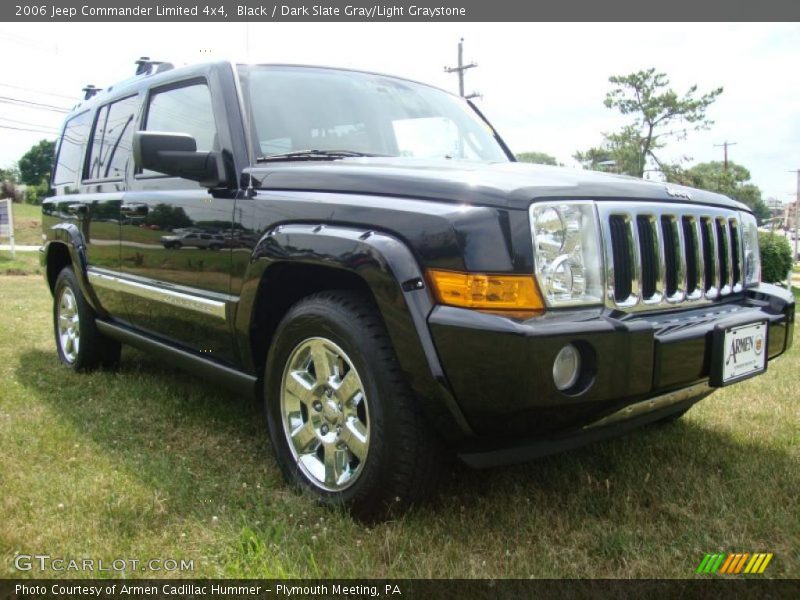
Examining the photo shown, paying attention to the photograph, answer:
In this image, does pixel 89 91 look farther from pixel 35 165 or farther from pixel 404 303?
pixel 35 165

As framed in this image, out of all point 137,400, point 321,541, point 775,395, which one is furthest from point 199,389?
point 775,395

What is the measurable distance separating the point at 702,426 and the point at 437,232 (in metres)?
2.20

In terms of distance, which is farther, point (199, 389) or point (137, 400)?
point (199, 389)

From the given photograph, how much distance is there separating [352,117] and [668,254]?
5.30ft

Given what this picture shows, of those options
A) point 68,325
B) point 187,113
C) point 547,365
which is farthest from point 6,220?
point 547,365

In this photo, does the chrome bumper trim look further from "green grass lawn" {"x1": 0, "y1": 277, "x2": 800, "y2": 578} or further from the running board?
the running board

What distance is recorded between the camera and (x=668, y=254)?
240cm

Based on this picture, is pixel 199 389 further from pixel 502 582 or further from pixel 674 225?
pixel 674 225

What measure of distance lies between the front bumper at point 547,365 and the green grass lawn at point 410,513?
40 centimetres

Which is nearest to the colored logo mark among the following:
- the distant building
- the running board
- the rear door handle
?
the running board

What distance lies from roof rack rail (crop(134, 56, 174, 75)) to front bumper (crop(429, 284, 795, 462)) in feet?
8.66

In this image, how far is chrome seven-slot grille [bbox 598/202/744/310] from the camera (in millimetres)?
2201

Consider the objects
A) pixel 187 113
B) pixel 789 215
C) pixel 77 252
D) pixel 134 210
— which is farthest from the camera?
pixel 789 215

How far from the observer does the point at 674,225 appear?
2.44 meters
